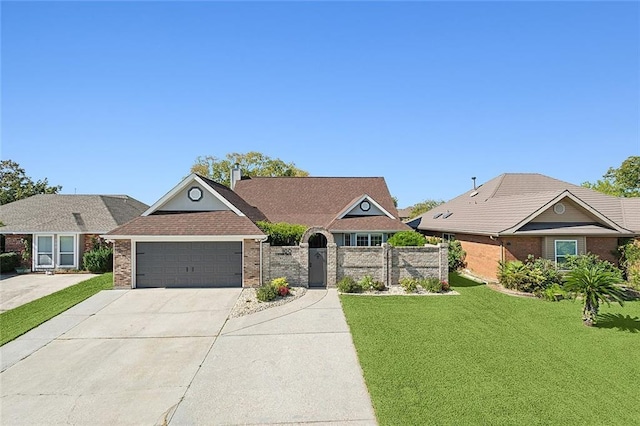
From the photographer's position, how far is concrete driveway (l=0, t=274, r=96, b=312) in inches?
611

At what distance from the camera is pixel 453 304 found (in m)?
14.3

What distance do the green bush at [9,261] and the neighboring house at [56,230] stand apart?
0.60 m

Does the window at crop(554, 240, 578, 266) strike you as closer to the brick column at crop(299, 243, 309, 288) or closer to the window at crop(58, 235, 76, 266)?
the brick column at crop(299, 243, 309, 288)

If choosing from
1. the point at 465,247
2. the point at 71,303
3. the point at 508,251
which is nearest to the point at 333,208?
the point at 465,247

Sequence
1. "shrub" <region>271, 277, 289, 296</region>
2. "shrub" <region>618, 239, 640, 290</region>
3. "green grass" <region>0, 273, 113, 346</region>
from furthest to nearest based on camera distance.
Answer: "shrub" <region>618, 239, 640, 290</region>, "shrub" <region>271, 277, 289, 296</region>, "green grass" <region>0, 273, 113, 346</region>

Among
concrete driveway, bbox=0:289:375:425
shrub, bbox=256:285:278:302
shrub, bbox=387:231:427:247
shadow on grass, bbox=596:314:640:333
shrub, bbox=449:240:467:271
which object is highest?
shrub, bbox=387:231:427:247

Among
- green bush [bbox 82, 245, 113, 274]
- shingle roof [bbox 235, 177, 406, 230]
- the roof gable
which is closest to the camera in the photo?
the roof gable

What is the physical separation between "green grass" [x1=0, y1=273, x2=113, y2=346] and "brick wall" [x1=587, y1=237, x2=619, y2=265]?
1037 inches

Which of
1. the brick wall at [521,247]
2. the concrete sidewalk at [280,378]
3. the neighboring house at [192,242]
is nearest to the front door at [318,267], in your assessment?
the neighboring house at [192,242]

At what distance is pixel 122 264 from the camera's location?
17.1 metres

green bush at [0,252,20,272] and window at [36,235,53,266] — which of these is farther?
window at [36,235,53,266]

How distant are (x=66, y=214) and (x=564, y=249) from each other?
31712 millimetres

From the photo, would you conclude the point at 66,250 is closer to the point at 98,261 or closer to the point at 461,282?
the point at 98,261

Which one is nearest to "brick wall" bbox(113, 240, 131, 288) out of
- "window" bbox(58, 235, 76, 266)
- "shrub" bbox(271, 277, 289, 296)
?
Answer: "window" bbox(58, 235, 76, 266)
